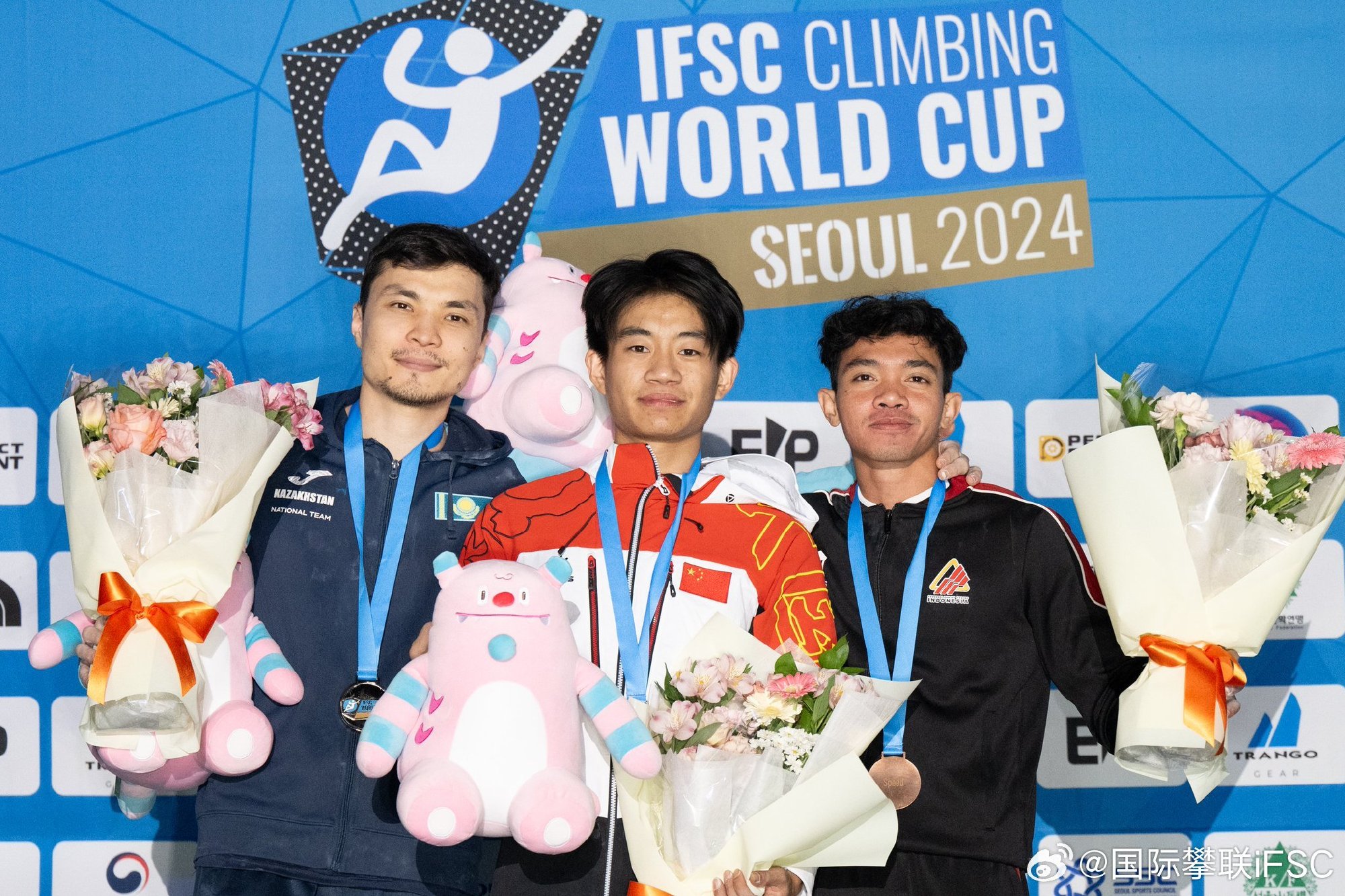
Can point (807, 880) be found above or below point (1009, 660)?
below

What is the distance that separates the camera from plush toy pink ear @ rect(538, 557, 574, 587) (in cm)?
241

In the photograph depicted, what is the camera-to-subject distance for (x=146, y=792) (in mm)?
2959

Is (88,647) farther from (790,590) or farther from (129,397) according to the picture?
(790,590)

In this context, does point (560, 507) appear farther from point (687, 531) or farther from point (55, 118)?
point (55, 118)

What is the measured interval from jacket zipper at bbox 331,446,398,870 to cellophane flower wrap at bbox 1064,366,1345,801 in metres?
1.62

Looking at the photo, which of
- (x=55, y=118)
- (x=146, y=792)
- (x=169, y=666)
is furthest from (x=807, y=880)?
(x=55, y=118)

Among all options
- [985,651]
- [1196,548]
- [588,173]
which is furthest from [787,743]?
[588,173]

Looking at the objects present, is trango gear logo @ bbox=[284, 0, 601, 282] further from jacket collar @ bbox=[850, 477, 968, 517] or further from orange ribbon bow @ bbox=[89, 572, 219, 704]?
orange ribbon bow @ bbox=[89, 572, 219, 704]

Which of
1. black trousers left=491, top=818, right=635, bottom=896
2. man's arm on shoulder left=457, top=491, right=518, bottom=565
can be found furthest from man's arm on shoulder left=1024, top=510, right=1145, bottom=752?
man's arm on shoulder left=457, top=491, right=518, bottom=565

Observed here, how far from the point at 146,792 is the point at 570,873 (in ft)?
3.90

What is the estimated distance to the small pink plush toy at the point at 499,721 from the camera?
2197 millimetres

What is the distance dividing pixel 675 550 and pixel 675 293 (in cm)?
67

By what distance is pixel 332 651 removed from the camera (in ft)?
9.13

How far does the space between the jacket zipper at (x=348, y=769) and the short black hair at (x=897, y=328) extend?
1178 mm
